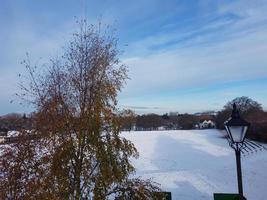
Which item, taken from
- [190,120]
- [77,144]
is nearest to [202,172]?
[77,144]

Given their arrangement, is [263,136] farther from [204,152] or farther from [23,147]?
[23,147]

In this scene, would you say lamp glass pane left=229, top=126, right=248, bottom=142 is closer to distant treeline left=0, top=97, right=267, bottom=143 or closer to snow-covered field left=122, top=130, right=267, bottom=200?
distant treeline left=0, top=97, right=267, bottom=143

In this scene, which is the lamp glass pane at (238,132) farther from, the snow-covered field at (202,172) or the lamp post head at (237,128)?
the snow-covered field at (202,172)

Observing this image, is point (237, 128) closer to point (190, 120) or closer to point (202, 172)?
point (202, 172)

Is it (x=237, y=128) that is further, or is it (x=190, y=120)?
(x=190, y=120)

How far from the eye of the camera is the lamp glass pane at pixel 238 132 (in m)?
8.79

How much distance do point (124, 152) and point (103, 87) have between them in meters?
1.88

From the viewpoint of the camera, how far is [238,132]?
8.83 meters

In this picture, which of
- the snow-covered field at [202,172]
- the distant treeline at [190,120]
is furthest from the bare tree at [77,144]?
the snow-covered field at [202,172]

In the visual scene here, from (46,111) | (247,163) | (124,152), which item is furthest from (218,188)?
(46,111)

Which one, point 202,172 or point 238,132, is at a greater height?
point 238,132

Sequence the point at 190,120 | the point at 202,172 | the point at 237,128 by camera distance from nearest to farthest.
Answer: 1. the point at 237,128
2. the point at 202,172
3. the point at 190,120

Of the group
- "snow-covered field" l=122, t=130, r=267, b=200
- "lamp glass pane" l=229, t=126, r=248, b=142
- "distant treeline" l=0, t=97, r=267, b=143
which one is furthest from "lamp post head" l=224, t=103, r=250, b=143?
"snow-covered field" l=122, t=130, r=267, b=200

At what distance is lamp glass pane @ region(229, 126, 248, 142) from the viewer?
8789 millimetres
